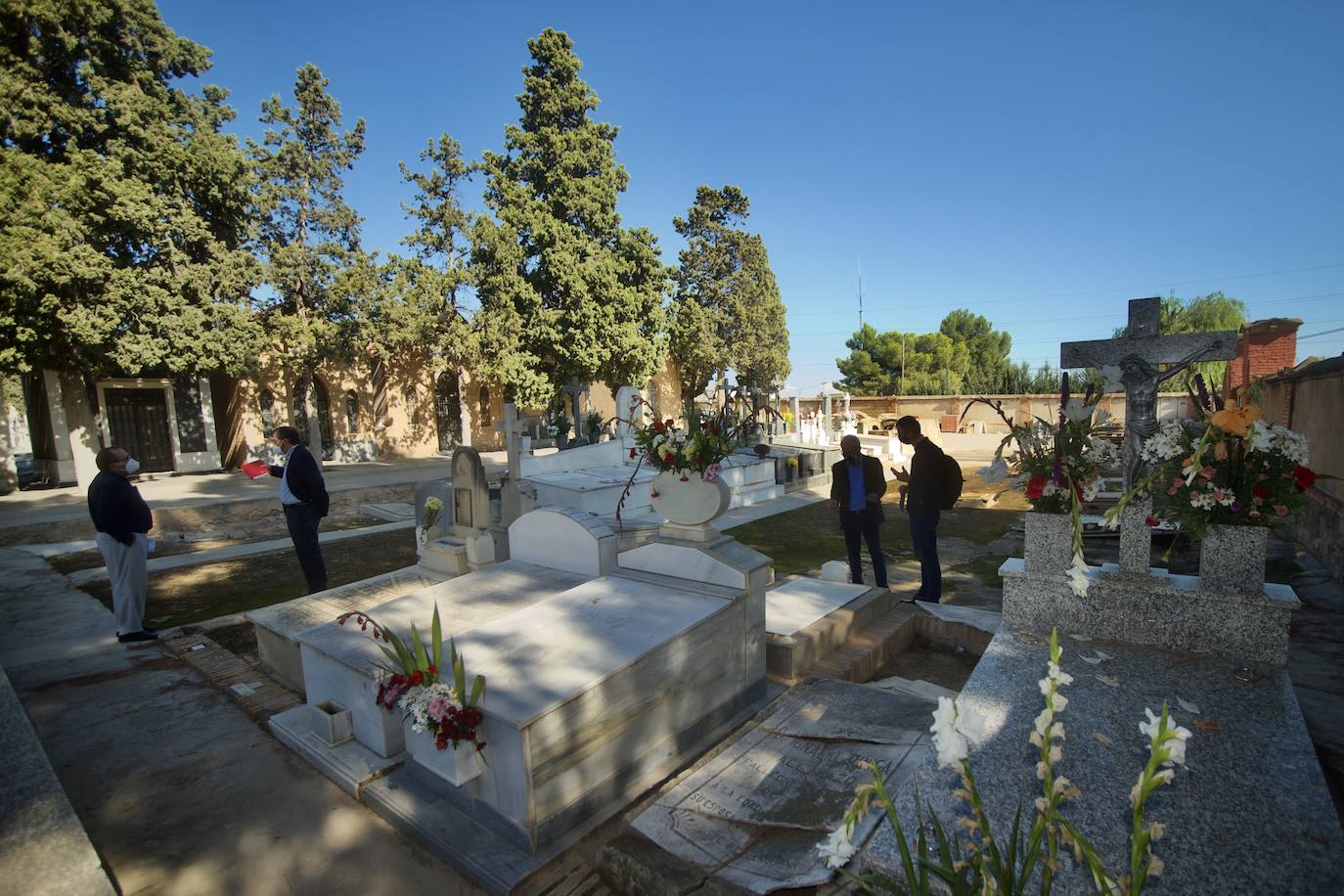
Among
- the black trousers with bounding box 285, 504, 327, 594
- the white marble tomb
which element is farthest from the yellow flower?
the black trousers with bounding box 285, 504, 327, 594

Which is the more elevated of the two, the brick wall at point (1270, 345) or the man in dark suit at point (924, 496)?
the brick wall at point (1270, 345)

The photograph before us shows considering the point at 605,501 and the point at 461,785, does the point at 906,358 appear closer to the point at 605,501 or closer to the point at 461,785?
the point at 605,501

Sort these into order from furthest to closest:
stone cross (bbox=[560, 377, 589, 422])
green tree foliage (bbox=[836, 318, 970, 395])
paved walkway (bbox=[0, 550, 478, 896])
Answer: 1. green tree foliage (bbox=[836, 318, 970, 395])
2. stone cross (bbox=[560, 377, 589, 422])
3. paved walkway (bbox=[0, 550, 478, 896])

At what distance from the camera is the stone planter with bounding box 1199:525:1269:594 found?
3.35 m

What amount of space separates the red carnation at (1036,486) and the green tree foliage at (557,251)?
1785 cm

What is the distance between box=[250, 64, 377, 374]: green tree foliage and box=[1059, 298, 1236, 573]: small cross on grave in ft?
60.7

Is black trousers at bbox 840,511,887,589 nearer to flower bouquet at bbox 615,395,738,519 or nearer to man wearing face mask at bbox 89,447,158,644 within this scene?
flower bouquet at bbox 615,395,738,519

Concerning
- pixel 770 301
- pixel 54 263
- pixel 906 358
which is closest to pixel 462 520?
pixel 54 263

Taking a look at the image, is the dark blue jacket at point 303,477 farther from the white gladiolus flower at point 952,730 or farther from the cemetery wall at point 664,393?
the cemetery wall at point 664,393

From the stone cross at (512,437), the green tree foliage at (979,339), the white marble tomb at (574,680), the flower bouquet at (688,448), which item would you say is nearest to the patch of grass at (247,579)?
the stone cross at (512,437)

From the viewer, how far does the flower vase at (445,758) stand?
2.97 metres

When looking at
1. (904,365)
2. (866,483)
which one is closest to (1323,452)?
(866,483)

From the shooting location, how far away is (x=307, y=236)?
1977 cm

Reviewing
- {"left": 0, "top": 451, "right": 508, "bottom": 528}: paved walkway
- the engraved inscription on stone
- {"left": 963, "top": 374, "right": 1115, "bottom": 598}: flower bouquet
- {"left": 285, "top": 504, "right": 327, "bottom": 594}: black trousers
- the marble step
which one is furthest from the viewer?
{"left": 0, "top": 451, "right": 508, "bottom": 528}: paved walkway
